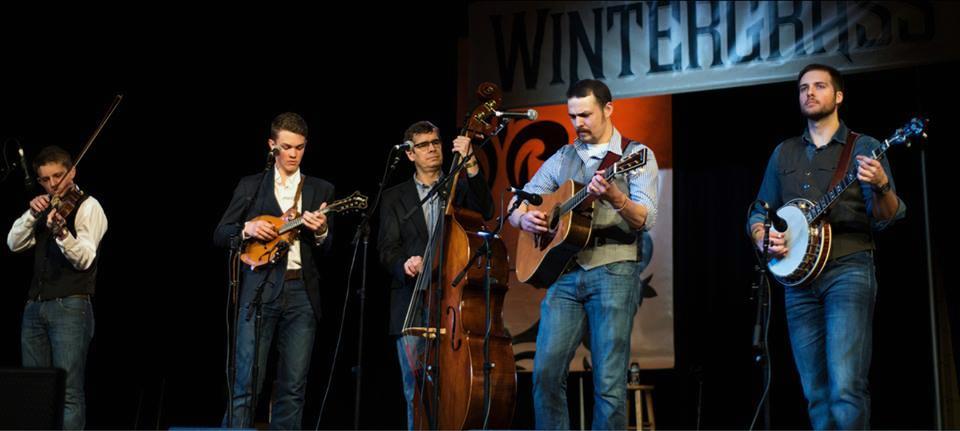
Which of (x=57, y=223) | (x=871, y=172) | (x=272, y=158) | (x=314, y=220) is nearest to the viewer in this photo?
(x=871, y=172)

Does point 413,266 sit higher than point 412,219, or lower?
lower

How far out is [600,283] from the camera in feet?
14.1

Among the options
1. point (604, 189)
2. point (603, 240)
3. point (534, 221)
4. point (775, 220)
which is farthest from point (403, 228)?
point (775, 220)

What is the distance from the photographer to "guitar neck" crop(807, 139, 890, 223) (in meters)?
4.15

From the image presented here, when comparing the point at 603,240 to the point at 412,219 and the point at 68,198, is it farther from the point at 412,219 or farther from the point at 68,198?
the point at 68,198

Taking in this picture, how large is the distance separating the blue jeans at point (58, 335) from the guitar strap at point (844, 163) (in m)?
4.12

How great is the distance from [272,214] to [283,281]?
16.3 inches

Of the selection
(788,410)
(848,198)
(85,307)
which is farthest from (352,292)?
(848,198)

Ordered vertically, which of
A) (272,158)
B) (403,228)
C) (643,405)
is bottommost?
(643,405)

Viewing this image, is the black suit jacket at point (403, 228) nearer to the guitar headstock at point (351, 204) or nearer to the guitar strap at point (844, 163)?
the guitar headstock at point (351, 204)

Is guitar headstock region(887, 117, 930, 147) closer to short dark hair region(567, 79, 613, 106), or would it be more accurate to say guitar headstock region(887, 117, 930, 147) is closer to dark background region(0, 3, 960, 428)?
short dark hair region(567, 79, 613, 106)

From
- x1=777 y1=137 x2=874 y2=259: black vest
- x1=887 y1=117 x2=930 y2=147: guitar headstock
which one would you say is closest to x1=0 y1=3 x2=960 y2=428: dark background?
x1=777 y1=137 x2=874 y2=259: black vest

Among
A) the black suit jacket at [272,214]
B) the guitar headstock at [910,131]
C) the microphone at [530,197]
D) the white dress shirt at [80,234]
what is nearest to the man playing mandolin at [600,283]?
the microphone at [530,197]

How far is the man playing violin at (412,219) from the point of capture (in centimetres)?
517
